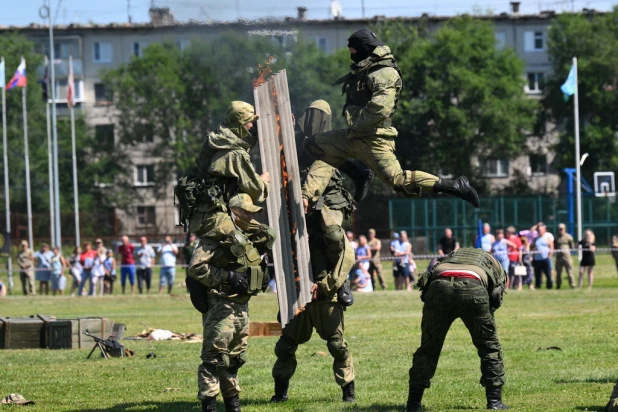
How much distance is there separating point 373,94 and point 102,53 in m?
80.5

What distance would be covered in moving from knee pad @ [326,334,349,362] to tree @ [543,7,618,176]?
67050 mm

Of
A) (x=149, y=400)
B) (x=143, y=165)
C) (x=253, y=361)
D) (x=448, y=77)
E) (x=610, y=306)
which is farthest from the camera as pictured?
(x=143, y=165)

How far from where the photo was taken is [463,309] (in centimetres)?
899

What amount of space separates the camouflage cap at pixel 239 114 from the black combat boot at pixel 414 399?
2512 millimetres

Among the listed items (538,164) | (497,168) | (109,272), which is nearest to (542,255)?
(109,272)

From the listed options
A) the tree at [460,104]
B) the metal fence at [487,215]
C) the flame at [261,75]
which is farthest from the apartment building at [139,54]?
the flame at [261,75]

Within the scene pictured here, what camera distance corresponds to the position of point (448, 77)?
73.9m

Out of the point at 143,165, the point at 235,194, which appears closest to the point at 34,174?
the point at 143,165

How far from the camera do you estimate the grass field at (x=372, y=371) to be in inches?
413

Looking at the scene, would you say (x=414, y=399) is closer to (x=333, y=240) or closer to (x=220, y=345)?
(x=220, y=345)

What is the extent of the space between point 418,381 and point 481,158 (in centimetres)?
6683

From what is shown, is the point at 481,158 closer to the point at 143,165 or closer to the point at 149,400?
the point at 143,165

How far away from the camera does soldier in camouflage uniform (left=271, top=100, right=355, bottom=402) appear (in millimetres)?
10359

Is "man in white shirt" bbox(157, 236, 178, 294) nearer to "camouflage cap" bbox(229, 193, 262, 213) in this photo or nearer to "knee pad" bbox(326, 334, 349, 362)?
"knee pad" bbox(326, 334, 349, 362)
